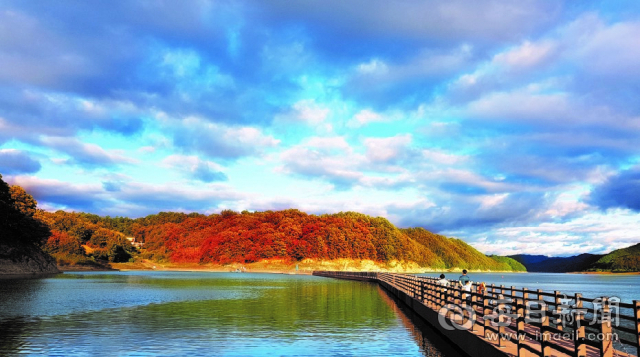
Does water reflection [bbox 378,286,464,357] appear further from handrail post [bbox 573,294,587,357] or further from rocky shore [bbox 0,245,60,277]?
rocky shore [bbox 0,245,60,277]

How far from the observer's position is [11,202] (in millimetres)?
118625

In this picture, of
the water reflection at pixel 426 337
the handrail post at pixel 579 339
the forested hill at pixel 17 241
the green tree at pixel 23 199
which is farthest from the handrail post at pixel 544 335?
the green tree at pixel 23 199

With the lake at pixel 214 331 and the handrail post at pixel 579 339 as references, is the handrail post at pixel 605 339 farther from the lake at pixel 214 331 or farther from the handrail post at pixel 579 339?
the lake at pixel 214 331

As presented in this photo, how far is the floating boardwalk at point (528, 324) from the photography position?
36.0 ft

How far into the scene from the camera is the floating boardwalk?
432 inches

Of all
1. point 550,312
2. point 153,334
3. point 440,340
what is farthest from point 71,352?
point 550,312

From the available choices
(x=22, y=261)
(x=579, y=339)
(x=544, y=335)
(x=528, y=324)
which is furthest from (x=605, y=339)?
(x=22, y=261)

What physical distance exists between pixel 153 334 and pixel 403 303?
25834mm

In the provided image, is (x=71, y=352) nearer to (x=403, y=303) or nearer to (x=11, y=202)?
(x=403, y=303)

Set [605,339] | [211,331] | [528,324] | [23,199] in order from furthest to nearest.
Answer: [23,199]
[211,331]
[528,324]
[605,339]

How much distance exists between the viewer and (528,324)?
659 inches

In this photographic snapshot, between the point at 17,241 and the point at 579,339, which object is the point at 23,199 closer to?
the point at 17,241

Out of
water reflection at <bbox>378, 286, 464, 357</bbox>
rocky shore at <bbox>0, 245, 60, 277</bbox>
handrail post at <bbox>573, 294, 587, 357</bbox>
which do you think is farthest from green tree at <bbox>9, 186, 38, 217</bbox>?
handrail post at <bbox>573, 294, 587, 357</bbox>

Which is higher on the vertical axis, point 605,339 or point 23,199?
point 23,199
